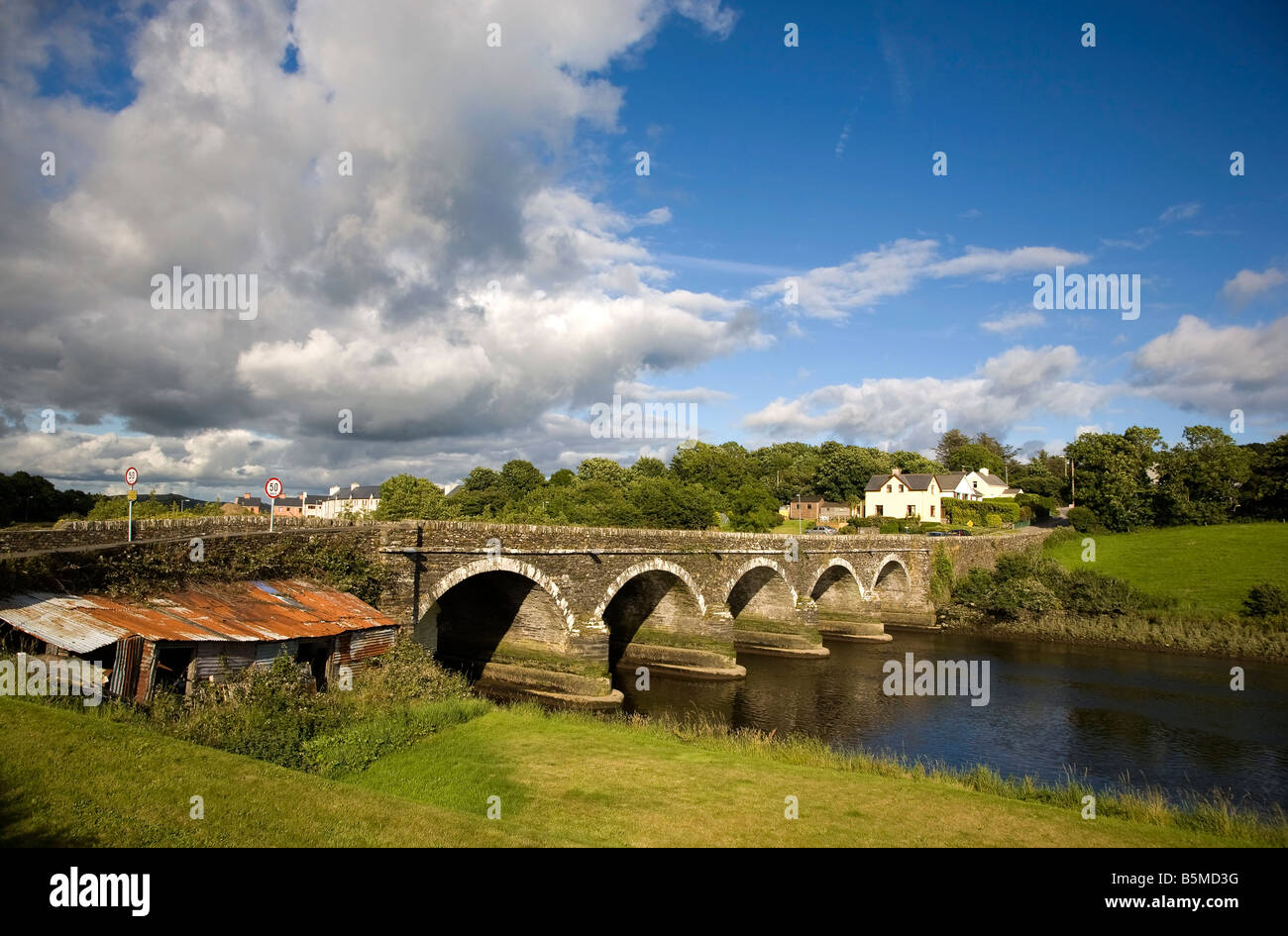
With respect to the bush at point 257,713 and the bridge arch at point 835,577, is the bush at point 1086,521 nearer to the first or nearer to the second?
the bridge arch at point 835,577

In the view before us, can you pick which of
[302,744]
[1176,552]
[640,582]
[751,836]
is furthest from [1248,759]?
[1176,552]

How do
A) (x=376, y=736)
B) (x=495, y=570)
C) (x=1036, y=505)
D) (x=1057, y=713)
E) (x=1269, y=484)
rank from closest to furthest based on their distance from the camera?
(x=376, y=736) < (x=495, y=570) < (x=1057, y=713) < (x=1269, y=484) < (x=1036, y=505)

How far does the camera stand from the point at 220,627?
14.7 m

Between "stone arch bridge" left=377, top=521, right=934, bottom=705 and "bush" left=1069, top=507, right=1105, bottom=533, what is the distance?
36.6 meters

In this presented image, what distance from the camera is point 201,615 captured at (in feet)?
49.4

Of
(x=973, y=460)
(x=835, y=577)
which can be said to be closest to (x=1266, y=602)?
(x=835, y=577)

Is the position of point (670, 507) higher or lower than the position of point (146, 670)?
higher

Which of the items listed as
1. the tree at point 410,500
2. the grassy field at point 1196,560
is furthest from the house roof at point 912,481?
the tree at point 410,500

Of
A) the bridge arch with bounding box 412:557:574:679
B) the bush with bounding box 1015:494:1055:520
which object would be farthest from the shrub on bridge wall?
the bridge arch with bounding box 412:557:574:679

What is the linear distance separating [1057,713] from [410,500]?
60.2 m

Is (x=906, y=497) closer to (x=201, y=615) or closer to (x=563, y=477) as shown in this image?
(x=563, y=477)

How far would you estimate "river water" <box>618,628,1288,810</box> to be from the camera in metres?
24.1

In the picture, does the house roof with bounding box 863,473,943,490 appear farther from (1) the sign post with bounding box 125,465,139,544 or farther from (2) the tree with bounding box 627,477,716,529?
(1) the sign post with bounding box 125,465,139,544
